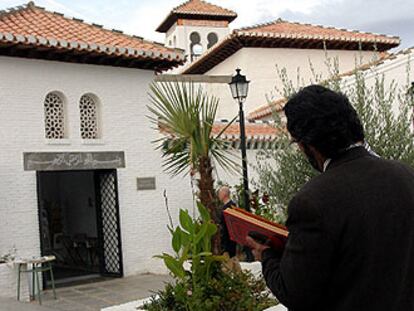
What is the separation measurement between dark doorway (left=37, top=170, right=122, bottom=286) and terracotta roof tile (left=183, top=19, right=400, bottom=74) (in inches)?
319

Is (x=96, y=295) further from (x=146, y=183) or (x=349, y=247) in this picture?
(x=349, y=247)

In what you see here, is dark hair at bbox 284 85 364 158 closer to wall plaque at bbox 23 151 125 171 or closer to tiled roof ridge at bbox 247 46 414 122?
tiled roof ridge at bbox 247 46 414 122

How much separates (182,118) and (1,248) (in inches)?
253

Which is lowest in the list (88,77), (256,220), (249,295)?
(249,295)

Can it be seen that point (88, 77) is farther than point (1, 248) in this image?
Yes

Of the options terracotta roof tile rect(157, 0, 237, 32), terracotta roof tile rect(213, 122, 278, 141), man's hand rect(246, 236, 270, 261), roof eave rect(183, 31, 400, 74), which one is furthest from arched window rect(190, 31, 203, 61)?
man's hand rect(246, 236, 270, 261)

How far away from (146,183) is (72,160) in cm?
188

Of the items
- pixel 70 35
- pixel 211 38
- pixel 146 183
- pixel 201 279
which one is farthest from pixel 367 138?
pixel 211 38

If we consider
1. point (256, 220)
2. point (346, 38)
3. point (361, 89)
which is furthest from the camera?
point (346, 38)

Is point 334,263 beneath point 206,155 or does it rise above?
beneath

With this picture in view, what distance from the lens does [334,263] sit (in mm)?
2002

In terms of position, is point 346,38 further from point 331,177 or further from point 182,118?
point 331,177

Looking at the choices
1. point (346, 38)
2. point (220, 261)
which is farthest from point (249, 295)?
point (346, 38)

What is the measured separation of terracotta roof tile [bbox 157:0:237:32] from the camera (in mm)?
32719
